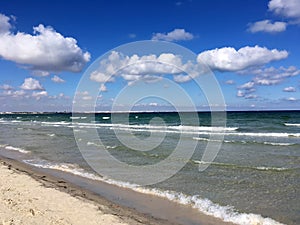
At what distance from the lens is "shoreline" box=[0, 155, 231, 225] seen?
7.92 metres

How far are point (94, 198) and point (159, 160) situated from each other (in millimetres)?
8199

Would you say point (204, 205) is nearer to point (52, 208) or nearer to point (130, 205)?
point (130, 205)

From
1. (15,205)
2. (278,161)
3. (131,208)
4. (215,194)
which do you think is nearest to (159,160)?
(278,161)

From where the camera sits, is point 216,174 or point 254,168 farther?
point 254,168

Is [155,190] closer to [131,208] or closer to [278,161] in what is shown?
[131,208]

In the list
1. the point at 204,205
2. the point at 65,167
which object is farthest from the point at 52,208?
the point at 65,167

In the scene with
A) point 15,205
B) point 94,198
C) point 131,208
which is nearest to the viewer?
point 15,205

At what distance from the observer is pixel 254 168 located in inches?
579

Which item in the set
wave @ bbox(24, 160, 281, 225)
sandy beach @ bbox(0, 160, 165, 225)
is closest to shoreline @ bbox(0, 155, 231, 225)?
sandy beach @ bbox(0, 160, 165, 225)

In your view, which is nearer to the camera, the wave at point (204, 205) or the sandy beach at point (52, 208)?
the sandy beach at point (52, 208)

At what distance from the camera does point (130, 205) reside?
30.5 ft

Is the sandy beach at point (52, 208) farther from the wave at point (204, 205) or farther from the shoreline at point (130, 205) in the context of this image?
the wave at point (204, 205)

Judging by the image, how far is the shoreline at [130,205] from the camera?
312 inches

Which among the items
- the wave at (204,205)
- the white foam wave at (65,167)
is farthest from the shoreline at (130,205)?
the white foam wave at (65,167)
